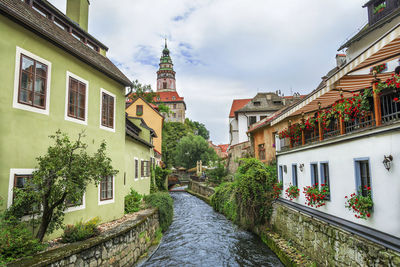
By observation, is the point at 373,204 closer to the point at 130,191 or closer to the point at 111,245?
the point at 111,245

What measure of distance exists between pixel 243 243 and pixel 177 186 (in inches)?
1475

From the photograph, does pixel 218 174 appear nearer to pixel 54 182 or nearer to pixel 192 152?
pixel 192 152

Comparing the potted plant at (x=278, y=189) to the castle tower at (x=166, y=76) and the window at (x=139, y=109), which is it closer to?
the window at (x=139, y=109)

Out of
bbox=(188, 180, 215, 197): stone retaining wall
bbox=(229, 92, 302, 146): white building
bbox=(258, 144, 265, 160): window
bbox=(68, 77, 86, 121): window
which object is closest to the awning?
bbox=(68, 77, 86, 121): window

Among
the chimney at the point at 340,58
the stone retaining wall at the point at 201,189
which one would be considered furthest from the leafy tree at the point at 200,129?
the chimney at the point at 340,58

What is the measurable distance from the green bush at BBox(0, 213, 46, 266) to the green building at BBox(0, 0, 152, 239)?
1.87ft

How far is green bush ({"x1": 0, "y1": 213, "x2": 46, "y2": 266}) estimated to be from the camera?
17.4 ft

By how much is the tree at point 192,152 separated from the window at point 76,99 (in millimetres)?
40449

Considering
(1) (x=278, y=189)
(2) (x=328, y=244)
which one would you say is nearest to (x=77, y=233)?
(2) (x=328, y=244)

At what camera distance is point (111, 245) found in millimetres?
7766

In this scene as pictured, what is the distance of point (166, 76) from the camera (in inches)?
Answer: 3826

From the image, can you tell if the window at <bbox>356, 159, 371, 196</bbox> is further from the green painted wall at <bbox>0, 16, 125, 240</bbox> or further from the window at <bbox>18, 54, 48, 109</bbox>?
the window at <bbox>18, 54, 48, 109</bbox>

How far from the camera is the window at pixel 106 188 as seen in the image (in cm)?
988

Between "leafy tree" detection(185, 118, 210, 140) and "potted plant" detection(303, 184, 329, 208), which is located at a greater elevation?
"leafy tree" detection(185, 118, 210, 140)
